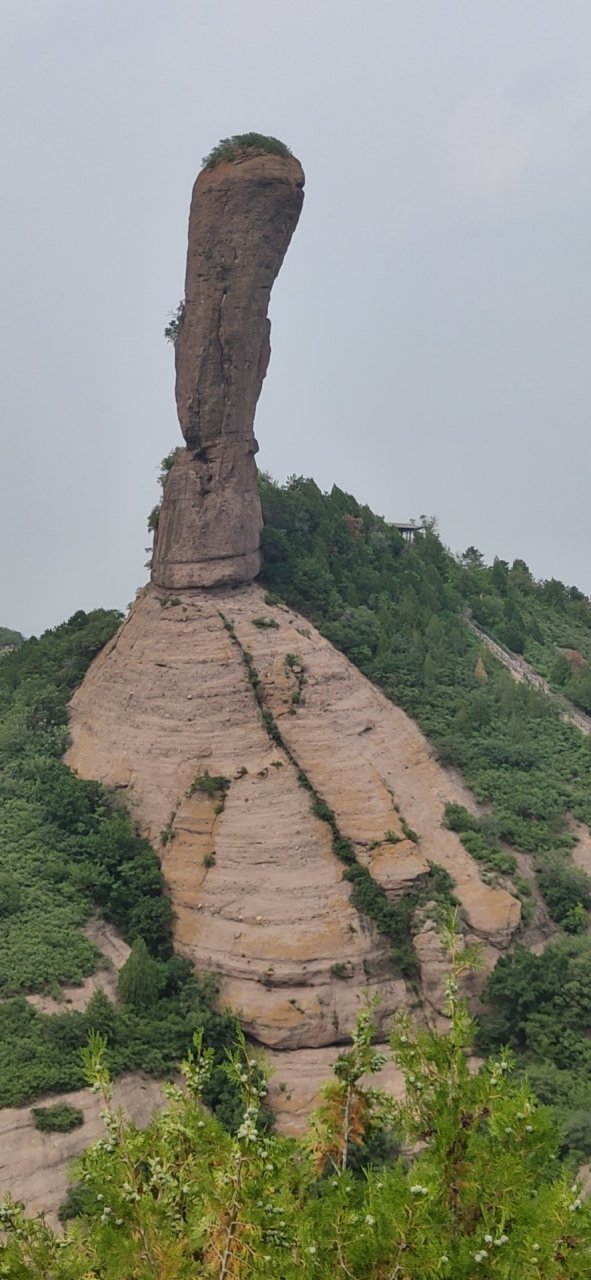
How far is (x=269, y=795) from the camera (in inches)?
1379

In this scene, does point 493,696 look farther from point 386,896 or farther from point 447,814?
point 386,896

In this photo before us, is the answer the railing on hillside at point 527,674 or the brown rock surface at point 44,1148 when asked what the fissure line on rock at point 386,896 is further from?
the railing on hillside at point 527,674

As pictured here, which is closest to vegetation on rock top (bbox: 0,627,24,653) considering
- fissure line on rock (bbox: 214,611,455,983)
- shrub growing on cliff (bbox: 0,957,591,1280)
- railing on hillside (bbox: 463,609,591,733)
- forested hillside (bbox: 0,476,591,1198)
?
forested hillside (bbox: 0,476,591,1198)

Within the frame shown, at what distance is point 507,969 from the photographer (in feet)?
100.0

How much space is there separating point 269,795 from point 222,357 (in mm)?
15507

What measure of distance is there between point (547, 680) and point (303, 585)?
40.1 ft

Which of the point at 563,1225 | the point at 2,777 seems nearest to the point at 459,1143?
the point at 563,1225

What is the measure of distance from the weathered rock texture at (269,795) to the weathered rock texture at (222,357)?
197 cm

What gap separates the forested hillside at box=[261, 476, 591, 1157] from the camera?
29.8 metres

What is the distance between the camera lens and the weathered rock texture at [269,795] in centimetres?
3141

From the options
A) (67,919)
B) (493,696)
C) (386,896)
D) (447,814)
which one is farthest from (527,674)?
(67,919)

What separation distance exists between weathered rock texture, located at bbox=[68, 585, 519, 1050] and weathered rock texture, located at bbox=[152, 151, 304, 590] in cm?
197

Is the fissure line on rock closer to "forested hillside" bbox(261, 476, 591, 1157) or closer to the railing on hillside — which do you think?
"forested hillside" bbox(261, 476, 591, 1157)

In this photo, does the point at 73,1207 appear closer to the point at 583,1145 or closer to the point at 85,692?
the point at 583,1145
